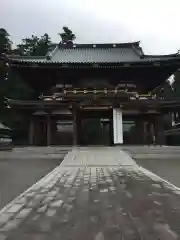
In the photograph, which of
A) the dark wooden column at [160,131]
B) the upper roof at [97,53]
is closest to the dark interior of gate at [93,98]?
the dark wooden column at [160,131]

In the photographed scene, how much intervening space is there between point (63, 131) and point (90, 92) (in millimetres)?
3698

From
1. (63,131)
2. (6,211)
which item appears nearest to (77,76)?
(63,131)

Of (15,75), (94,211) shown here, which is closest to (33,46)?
(15,75)

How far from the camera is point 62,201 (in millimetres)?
5883

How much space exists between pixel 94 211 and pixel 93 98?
16.6m

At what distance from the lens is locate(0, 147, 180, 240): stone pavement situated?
156 inches

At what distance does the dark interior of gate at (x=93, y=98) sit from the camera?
21.6 metres

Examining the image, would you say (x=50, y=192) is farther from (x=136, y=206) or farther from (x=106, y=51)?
(x=106, y=51)

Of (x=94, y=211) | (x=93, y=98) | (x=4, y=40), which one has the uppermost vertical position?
(x=4, y=40)

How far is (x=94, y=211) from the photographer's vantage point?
514 cm

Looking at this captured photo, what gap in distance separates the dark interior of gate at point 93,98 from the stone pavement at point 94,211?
1340 cm

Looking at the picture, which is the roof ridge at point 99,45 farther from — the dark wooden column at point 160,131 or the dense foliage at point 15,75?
the dark wooden column at point 160,131

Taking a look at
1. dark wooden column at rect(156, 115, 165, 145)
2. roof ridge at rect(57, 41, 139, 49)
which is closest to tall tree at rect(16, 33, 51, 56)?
roof ridge at rect(57, 41, 139, 49)

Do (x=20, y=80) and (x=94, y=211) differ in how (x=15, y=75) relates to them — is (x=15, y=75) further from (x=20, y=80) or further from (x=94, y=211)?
(x=94, y=211)
